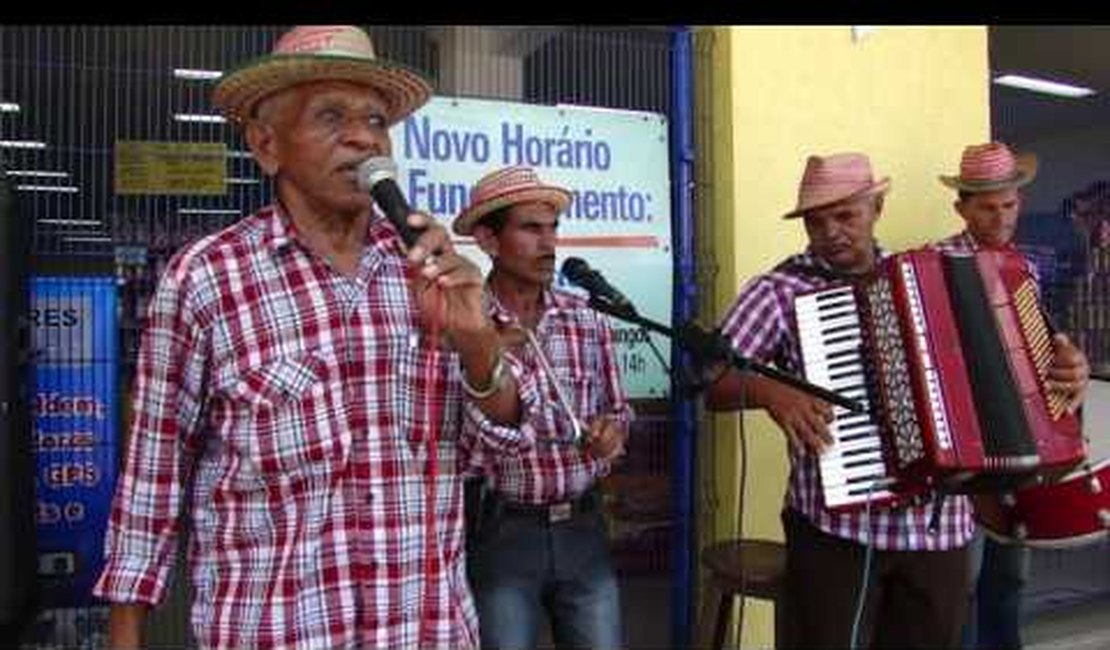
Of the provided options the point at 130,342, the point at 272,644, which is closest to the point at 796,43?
the point at 130,342

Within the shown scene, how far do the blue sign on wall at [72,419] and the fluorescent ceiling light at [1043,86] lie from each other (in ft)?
13.7

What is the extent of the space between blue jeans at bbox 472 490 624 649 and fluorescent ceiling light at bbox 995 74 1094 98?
3655mm

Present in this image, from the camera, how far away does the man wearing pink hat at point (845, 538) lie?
3156mm

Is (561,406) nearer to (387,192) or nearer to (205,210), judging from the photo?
(387,192)

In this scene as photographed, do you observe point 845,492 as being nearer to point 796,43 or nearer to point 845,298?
point 845,298

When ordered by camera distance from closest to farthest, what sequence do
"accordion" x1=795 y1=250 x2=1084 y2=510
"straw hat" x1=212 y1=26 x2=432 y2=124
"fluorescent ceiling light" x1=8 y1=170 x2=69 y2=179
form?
"straw hat" x1=212 y1=26 x2=432 y2=124
"accordion" x1=795 y1=250 x2=1084 y2=510
"fluorescent ceiling light" x1=8 y1=170 x2=69 y2=179

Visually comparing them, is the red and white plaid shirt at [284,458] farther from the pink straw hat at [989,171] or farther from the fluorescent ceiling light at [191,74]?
the pink straw hat at [989,171]

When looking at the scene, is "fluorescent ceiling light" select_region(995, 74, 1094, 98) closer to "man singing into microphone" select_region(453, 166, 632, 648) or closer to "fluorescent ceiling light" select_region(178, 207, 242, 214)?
"man singing into microphone" select_region(453, 166, 632, 648)

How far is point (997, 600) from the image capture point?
4.54m

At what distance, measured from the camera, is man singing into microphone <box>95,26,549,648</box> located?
1999mm

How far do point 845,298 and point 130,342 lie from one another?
7.18ft

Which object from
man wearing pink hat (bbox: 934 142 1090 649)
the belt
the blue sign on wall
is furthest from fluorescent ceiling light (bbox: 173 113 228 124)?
man wearing pink hat (bbox: 934 142 1090 649)

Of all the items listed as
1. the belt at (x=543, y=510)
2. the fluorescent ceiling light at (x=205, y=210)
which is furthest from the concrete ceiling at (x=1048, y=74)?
the fluorescent ceiling light at (x=205, y=210)

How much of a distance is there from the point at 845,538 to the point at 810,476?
19 centimetres
